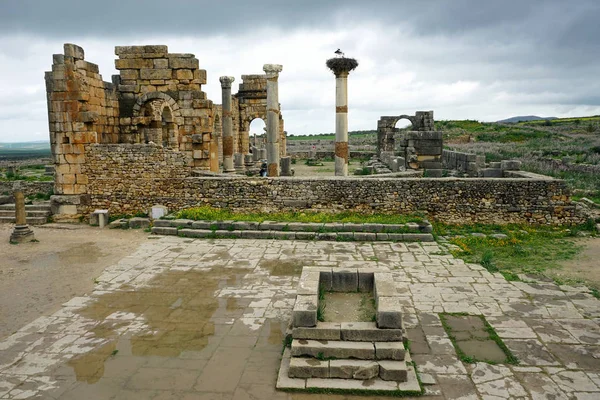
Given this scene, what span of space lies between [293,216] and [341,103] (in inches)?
241

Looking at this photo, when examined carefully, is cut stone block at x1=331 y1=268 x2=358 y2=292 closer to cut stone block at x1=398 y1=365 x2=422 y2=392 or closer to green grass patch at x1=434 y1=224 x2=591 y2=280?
cut stone block at x1=398 y1=365 x2=422 y2=392

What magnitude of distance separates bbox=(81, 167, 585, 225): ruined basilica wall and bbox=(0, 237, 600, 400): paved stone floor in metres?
3.17

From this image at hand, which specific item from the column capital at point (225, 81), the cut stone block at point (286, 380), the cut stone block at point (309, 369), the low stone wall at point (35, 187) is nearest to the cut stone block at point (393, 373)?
the cut stone block at point (309, 369)

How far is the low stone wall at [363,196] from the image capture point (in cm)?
1264

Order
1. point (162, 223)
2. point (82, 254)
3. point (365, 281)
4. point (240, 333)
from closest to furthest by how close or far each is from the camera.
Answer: point (240, 333) → point (365, 281) → point (82, 254) → point (162, 223)

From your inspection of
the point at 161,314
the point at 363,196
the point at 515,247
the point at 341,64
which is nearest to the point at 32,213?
the point at 161,314

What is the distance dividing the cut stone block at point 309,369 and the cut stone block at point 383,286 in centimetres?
125

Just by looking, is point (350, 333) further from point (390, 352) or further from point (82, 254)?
point (82, 254)

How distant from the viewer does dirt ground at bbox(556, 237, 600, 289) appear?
877 centimetres

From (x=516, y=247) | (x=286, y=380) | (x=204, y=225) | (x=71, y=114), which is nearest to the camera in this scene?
(x=286, y=380)

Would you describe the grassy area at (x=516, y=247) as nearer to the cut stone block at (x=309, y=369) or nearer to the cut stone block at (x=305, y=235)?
the cut stone block at (x=305, y=235)

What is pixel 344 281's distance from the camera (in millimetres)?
7012

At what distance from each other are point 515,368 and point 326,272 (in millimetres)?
2791

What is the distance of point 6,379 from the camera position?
5.50 m
